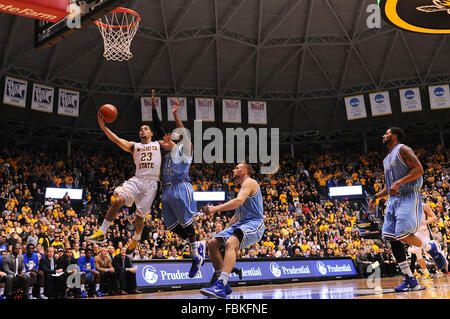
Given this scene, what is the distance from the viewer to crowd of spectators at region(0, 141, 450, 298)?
53.9ft

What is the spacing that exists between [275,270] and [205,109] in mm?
10858

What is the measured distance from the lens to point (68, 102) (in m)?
21.8

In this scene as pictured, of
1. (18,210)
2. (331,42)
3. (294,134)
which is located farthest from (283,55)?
(18,210)

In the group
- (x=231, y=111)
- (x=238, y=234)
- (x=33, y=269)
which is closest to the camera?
(x=238, y=234)

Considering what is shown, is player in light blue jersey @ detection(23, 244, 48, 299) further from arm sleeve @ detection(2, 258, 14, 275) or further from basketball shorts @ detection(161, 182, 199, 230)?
basketball shorts @ detection(161, 182, 199, 230)

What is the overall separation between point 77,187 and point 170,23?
894cm

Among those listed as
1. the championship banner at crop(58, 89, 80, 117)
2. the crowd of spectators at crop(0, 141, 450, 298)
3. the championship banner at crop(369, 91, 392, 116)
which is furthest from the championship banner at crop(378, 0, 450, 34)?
Result: the championship banner at crop(58, 89, 80, 117)

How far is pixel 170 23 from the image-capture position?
68.5ft

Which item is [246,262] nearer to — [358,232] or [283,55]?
[358,232]

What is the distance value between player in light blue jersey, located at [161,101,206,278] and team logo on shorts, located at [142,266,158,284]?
4.92 meters

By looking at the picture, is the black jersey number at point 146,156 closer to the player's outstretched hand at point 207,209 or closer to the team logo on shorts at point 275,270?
the player's outstretched hand at point 207,209

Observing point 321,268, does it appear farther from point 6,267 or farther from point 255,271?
point 6,267

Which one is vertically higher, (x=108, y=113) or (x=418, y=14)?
(x=418, y=14)

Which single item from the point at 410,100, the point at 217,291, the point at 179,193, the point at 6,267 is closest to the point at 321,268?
the point at 6,267
